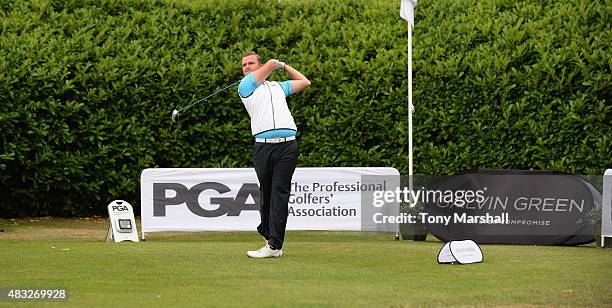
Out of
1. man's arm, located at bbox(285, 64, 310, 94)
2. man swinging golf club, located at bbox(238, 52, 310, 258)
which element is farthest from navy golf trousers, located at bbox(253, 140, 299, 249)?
man's arm, located at bbox(285, 64, 310, 94)

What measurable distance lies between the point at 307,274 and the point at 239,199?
4841 mm

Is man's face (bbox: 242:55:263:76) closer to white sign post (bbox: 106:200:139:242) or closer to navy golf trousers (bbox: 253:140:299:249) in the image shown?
navy golf trousers (bbox: 253:140:299:249)

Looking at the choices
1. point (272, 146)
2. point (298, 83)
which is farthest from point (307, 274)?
point (298, 83)

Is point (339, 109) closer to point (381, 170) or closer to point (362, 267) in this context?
point (381, 170)

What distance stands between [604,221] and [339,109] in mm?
5301

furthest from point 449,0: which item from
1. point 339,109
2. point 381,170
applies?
point 381,170

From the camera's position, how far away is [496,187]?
12.6m

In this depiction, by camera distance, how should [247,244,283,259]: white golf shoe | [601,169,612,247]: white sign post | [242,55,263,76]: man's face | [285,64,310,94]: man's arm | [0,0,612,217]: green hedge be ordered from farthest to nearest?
1. [0,0,612,217]: green hedge
2. [601,169,612,247]: white sign post
3. [285,64,310,94]: man's arm
4. [242,55,263,76]: man's face
5. [247,244,283,259]: white golf shoe

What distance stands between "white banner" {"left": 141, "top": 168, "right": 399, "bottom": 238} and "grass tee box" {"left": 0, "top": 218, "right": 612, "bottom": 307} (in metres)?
0.73

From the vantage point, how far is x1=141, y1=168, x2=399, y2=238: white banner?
44.2 feet

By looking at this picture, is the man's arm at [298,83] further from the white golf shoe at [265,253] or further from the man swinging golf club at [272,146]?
the white golf shoe at [265,253]

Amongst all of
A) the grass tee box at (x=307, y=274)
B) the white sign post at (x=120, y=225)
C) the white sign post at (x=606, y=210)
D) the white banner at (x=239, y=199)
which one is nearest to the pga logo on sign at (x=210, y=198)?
the white banner at (x=239, y=199)

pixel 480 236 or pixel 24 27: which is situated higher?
pixel 24 27

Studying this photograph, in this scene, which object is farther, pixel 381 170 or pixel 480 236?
pixel 381 170
